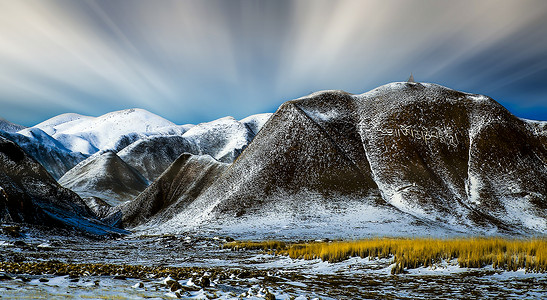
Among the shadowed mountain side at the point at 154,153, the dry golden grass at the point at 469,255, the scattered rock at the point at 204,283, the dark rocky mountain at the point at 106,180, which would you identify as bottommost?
the dark rocky mountain at the point at 106,180

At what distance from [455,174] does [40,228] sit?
234 feet

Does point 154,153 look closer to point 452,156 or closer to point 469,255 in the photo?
point 452,156

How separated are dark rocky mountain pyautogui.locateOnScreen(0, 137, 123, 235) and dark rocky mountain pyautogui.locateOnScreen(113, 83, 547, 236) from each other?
47.6 ft

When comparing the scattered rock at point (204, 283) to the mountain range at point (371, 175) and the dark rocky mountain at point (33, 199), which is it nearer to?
the dark rocky mountain at point (33, 199)

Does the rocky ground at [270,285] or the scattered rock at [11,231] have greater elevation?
the rocky ground at [270,285]

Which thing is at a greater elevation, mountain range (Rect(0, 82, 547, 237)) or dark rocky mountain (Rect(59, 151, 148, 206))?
mountain range (Rect(0, 82, 547, 237))

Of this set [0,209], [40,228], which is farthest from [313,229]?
[0,209]

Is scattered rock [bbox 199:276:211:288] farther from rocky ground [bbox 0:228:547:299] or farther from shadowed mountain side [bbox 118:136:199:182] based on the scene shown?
shadowed mountain side [bbox 118:136:199:182]

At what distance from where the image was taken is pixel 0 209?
26703 millimetres

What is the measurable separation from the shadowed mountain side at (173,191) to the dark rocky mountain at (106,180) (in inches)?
1460

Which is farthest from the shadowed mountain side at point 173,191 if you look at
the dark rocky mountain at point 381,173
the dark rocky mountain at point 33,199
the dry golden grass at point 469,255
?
the dry golden grass at point 469,255

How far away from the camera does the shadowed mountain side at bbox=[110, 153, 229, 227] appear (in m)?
66.9

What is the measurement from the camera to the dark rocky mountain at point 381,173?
165 ft

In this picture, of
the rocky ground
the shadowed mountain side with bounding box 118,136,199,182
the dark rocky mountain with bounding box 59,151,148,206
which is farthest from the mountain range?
the shadowed mountain side with bounding box 118,136,199,182
